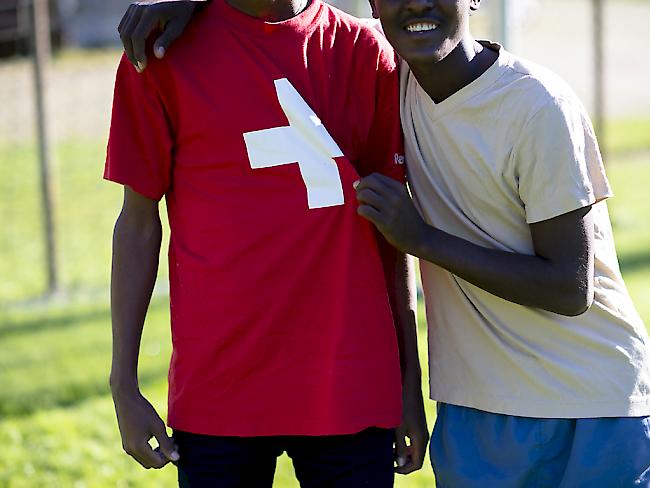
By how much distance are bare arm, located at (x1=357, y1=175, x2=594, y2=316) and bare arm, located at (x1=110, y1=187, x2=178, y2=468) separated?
0.45 metres

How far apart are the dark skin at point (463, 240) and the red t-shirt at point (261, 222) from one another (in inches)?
4.4

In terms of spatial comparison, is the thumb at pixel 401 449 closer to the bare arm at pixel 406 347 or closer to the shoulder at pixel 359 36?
the bare arm at pixel 406 347

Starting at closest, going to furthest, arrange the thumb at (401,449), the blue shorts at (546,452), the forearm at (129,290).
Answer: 1. the blue shorts at (546,452)
2. the forearm at (129,290)
3. the thumb at (401,449)

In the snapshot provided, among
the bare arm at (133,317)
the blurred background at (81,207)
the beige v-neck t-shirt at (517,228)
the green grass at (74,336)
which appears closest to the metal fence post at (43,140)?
the blurred background at (81,207)

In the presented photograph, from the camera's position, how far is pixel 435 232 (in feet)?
7.32

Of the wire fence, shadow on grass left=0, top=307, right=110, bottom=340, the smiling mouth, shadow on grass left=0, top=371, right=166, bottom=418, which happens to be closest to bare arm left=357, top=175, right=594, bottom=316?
the smiling mouth

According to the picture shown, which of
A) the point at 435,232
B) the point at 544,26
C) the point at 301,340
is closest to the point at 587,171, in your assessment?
the point at 435,232

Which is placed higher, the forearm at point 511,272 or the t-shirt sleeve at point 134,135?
the t-shirt sleeve at point 134,135

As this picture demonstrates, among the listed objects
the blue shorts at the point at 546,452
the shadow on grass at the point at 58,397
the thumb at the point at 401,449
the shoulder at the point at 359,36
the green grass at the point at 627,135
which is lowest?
the green grass at the point at 627,135

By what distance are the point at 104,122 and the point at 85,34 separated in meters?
4.08

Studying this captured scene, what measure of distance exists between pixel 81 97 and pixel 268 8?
415 inches

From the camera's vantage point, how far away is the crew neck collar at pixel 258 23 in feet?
7.61

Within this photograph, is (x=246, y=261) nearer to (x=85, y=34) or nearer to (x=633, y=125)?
(x=633, y=125)

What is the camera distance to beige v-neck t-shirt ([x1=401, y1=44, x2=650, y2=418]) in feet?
7.14
